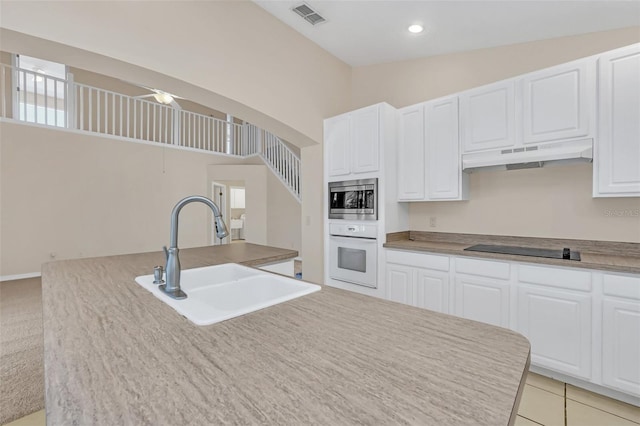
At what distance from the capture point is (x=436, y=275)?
108 inches

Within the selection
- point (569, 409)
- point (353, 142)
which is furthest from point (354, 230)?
point (569, 409)

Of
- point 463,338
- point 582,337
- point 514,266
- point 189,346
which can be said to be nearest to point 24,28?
point 189,346

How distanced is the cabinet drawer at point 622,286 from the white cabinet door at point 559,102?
1.07 meters

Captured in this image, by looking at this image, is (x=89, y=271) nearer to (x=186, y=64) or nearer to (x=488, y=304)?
(x=186, y=64)

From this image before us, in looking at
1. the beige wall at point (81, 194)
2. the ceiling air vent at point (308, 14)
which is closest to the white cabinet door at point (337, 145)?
the ceiling air vent at point (308, 14)

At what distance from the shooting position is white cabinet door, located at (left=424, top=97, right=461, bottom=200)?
293 centimetres

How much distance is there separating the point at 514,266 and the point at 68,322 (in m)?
2.69

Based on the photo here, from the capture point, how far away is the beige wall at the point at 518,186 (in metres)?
2.47

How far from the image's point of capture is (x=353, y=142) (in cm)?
343

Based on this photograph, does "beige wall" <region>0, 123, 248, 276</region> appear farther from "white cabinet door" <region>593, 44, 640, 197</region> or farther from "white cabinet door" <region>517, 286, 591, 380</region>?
"white cabinet door" <region>593, 44, 640, 197</region>

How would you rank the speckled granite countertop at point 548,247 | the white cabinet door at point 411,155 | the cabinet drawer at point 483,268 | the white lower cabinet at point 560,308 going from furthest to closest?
the white cabinet door at point 411,155 < the cabinet drawer at point 483,268 < the speckled granite countertop at point 548,247 < the white lower cabinet at point 560,308

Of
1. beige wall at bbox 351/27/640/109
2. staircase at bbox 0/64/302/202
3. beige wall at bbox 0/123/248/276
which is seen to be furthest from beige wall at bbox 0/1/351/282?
beige wall at bbox 0/123/248/276

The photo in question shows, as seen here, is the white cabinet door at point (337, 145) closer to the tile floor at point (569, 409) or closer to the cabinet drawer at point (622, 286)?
the cabinet drawer at point (622, 286)

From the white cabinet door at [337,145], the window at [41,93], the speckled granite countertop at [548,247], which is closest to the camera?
the speckled granite countertop at [548,247]
